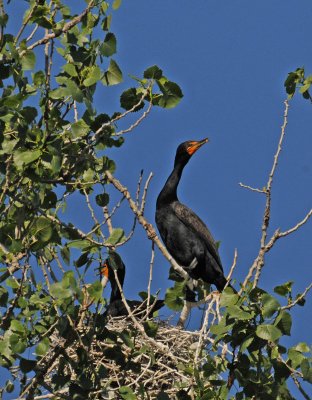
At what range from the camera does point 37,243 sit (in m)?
5.76

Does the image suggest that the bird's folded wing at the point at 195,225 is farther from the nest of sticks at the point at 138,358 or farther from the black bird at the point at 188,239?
the nest of sticks at the point at 138,358

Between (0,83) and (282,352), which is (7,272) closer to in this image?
(0,83)

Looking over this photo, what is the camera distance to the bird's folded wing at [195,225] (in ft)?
36.2

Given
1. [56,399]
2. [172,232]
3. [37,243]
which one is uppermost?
[172,232]

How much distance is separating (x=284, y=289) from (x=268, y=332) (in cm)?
36

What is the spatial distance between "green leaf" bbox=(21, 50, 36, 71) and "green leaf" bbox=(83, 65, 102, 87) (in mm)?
310

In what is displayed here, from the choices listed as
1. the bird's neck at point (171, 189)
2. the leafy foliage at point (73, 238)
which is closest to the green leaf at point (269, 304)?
the leafy foliage at point (73, 238)

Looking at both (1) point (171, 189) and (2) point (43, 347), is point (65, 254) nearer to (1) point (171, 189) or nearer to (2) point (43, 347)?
(2) point (43, 347)

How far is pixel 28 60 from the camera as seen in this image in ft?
18.4

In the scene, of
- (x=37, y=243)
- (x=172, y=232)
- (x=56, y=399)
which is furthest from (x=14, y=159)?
(x=172, y=232)

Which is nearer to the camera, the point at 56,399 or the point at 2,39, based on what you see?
the point at 2,39

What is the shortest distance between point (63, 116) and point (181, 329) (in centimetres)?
321

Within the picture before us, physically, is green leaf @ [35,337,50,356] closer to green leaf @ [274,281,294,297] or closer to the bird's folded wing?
green leaf @ [274,281,294,297]

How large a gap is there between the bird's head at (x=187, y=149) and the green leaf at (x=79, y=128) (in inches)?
223
